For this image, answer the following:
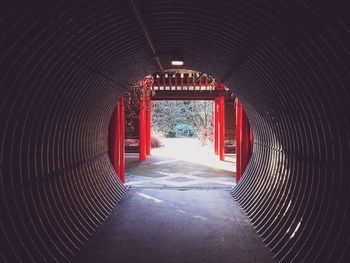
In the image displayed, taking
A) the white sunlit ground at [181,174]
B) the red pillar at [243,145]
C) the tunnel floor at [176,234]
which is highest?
the red pillar at [243,145]

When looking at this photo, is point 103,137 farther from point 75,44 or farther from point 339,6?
point 339,6

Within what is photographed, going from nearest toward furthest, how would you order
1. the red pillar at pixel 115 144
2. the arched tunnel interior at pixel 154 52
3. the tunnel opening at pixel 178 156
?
the arched tunnel interior at pixel 154 52 < the red pillar at pixel 115 144 < the tunnel opening at pixel 178 156

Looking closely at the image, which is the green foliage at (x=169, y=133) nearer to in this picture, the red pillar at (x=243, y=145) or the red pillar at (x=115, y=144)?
the red pillar at (x=115, y=144)

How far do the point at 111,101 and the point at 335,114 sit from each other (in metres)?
6.15

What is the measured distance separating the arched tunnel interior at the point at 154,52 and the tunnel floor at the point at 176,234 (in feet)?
1.00

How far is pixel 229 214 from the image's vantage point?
7.02 metres

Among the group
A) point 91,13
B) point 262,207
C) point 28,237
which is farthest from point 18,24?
point 262,207

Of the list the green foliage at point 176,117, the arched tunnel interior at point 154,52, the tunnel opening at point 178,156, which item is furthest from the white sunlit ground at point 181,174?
the green foliage at point 176,117

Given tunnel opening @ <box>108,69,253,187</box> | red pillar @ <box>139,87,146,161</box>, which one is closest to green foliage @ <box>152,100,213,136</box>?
tunnel opening @ <box>108,69,253,187</box>

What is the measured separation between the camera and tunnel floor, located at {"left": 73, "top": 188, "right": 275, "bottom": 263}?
4891mm

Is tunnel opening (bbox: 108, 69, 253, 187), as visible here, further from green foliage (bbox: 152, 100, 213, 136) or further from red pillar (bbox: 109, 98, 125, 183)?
green foliage (bbox: 152, 100, 213, 136)

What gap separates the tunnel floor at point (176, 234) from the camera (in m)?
4.89

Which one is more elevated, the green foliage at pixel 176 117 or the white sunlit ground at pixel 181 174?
the green foliage at pixel 176 117

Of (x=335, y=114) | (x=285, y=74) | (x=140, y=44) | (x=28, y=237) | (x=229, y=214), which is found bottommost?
(x=229, y=214)
